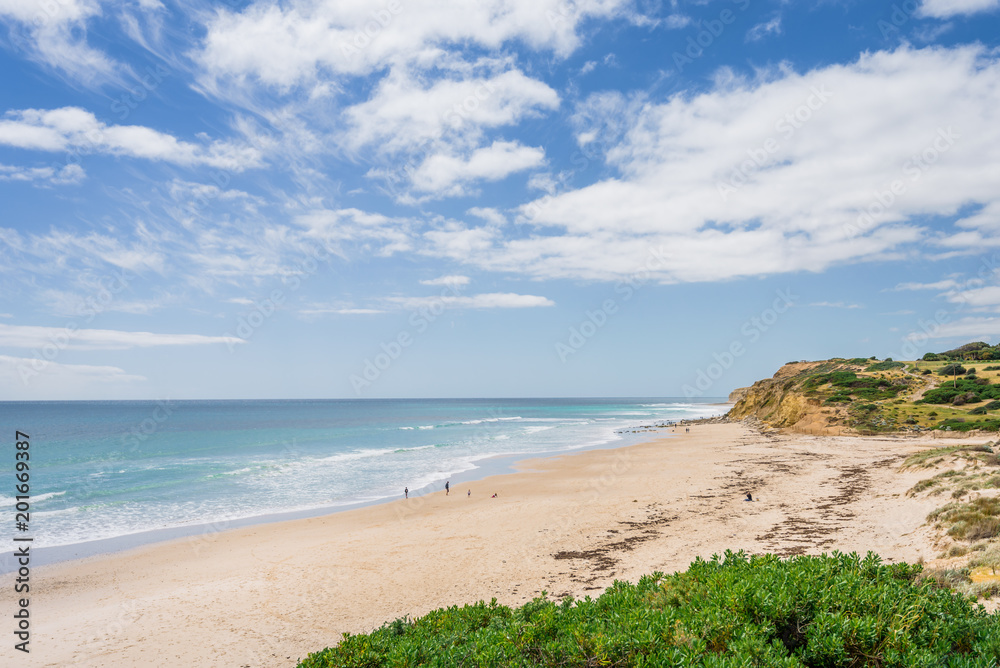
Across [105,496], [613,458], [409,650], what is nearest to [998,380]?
[613,458]

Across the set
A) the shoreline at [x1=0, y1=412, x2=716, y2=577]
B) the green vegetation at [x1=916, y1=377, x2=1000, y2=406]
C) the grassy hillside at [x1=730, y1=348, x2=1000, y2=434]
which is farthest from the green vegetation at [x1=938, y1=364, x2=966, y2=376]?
the shoreline at [x1=0, y1=412, x2=716, y2=577]

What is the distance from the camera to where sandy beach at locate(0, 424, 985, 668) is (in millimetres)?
12741

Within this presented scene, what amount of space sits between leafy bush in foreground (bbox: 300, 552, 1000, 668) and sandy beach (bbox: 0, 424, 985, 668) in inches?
326

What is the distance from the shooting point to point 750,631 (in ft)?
14.2

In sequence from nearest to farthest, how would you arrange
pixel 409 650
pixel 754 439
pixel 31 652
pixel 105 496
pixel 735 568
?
pixel 409 650
pixel 735 568
pixel 31 652
pixel 105 496
pixel 754 439

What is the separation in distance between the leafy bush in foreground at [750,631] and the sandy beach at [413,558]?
8279mm

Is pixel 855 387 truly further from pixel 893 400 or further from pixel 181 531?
pixel 181 531

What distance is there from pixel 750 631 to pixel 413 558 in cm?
1548

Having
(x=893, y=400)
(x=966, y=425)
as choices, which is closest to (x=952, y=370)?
(x=893, y=400)

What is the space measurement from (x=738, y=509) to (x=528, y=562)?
10.1 meters

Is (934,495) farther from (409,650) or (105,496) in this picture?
(105,496)

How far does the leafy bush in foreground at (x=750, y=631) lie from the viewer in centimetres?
422

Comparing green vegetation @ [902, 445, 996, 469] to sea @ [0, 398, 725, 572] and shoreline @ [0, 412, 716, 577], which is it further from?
sea @ [0, 398, 725, 572]

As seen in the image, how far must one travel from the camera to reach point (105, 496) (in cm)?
3050
